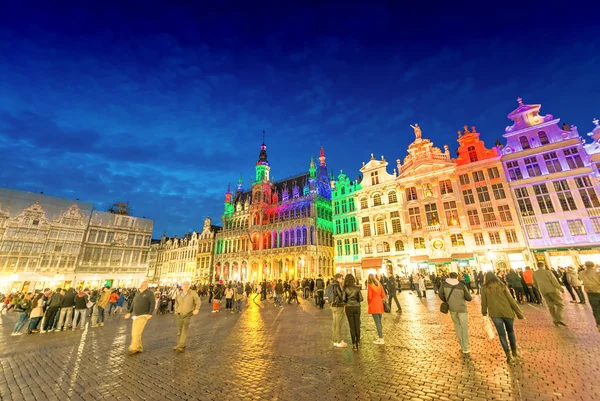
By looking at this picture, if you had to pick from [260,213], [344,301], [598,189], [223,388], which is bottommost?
[223,388]

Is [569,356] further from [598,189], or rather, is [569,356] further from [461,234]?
[598,189]

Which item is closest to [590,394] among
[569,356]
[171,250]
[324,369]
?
[569,356]

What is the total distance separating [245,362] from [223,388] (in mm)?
1560

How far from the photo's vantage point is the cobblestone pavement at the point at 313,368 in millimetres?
4367

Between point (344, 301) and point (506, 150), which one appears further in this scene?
point (506, 150)

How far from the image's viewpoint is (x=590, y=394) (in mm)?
3963

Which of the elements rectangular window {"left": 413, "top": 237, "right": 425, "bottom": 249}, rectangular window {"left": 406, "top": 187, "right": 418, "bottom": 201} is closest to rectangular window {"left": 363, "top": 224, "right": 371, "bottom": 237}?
rectangular window {"left": 413, "top": 237, "right": 425, "bottom": 249}

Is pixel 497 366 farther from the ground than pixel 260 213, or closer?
closer

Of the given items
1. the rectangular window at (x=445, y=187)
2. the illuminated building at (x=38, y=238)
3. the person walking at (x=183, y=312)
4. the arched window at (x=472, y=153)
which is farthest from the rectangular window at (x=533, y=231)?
the illuminated building at (x=38, y=238)

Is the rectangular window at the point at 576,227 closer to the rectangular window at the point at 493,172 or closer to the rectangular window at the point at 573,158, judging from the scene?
the rectangular window at the point at 573,158

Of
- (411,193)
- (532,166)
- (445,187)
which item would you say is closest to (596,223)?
(532,166)

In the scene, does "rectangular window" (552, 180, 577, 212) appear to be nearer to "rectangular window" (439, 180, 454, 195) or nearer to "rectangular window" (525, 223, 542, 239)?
"rectangular window" (525, 223, 542, 239)

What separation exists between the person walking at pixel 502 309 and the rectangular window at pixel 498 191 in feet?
103

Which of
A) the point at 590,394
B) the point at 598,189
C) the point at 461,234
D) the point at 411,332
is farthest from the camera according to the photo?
the point at 461,234
